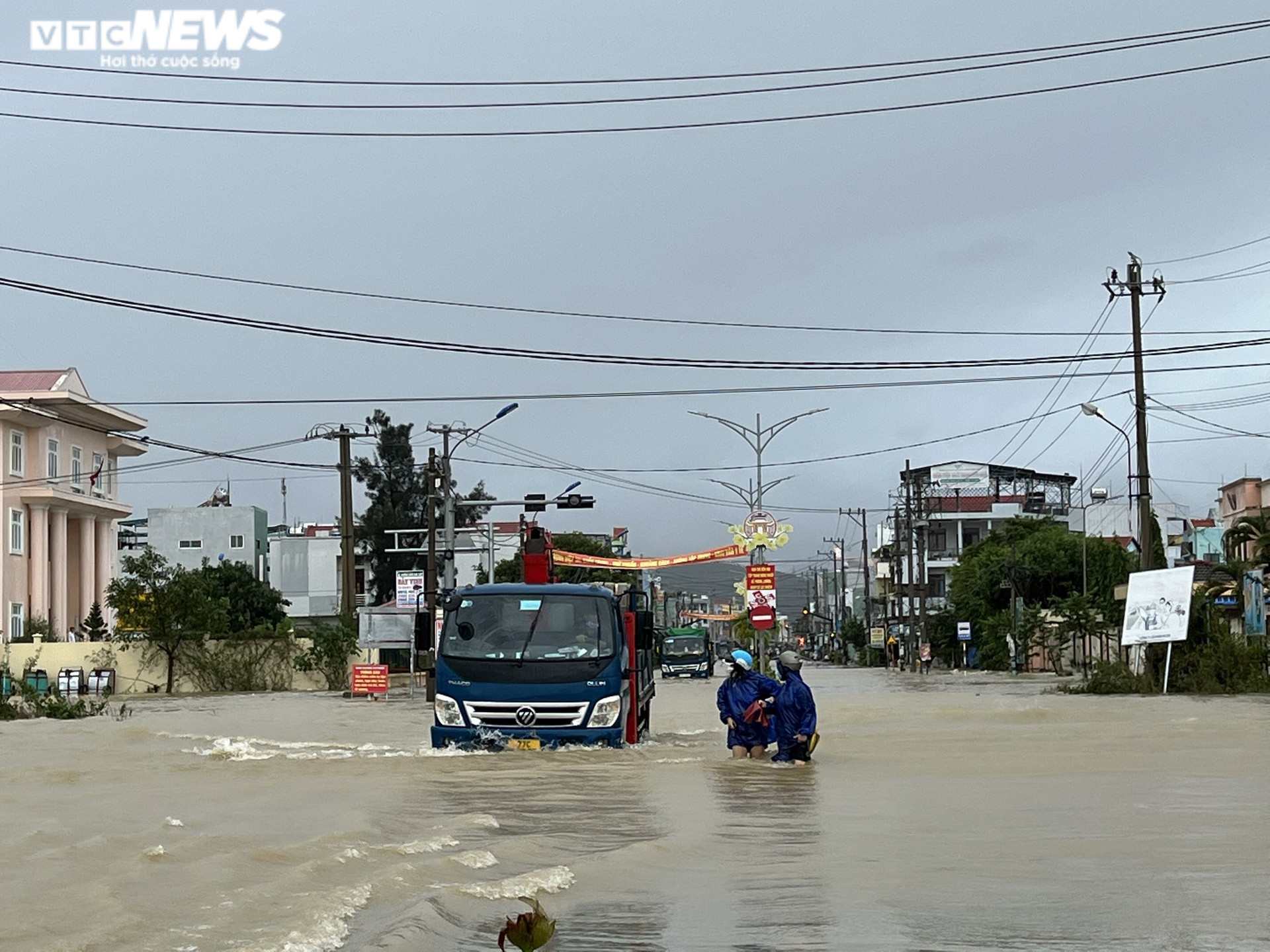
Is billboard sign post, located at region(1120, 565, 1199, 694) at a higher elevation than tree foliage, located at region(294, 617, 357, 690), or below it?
higher

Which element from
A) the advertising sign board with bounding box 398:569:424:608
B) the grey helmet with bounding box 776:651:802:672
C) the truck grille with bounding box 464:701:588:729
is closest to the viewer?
the grey helmet with bounding box 776:651:802:672

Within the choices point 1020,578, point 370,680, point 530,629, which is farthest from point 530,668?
point 1020,578

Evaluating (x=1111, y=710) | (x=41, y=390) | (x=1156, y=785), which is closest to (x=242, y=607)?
(x=41, y=390)

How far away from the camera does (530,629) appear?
1886cm

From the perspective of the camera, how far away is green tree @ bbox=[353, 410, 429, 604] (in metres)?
89.9

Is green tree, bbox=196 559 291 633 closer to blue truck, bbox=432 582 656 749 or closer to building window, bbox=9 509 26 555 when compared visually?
building window, bbox=9 509 26 555

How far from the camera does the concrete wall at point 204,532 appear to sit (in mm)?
101062

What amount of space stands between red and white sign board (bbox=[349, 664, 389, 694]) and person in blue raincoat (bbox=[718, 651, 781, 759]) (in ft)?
86.8

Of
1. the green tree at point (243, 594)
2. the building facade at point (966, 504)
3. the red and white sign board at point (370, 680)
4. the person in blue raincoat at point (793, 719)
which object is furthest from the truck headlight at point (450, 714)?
the building facade at point (966, 504)

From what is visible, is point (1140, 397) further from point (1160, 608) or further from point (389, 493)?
point (389, 493)

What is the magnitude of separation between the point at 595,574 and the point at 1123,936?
84.9 meters

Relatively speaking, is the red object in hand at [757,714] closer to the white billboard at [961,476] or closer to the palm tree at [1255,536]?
the palm tree at [1255,536]

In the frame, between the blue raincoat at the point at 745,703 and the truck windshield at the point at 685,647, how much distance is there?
52243mm

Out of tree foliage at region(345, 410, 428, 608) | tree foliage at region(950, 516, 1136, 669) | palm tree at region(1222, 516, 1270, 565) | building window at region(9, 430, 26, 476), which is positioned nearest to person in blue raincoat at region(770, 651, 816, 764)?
palm tree at region(1222, 516, 1270, 565)
